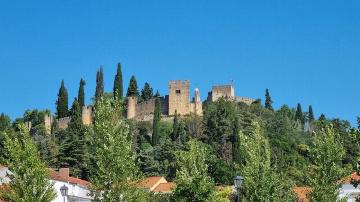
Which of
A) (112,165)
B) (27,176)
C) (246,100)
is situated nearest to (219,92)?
(246,100)

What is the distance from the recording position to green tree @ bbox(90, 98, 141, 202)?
3978 centimetres

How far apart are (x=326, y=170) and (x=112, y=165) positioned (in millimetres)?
12568

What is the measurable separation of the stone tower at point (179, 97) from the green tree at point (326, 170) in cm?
7180

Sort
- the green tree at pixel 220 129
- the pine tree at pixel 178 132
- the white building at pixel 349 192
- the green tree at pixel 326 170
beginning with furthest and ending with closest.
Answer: the pine tree at pixel 178 132
the green tree at pixel 220 129
the white building at pixel 349 192
the green tree at pixel 326 170

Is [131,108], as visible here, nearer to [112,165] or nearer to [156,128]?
[156,128]

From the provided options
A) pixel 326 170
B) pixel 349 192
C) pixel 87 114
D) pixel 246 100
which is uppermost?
pixel 246 100

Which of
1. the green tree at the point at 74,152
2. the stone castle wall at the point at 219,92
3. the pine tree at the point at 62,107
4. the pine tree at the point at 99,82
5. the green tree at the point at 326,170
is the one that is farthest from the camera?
the stone castle wall at the point at 219,92

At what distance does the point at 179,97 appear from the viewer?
389ft

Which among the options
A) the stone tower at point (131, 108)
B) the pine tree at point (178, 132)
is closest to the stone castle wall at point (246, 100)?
the stone tower at point (131, 108)

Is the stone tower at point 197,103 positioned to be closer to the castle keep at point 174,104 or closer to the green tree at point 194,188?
the castle keep at point 174,104

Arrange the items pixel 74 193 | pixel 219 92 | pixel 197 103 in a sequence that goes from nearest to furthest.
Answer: pixel 74 193 < pixel 197 103 < pixel 219 92

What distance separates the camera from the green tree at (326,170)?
44656 mm

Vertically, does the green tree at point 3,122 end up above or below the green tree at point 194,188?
above

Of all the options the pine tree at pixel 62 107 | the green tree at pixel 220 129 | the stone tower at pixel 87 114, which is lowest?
the green tree at pixel 220 129
